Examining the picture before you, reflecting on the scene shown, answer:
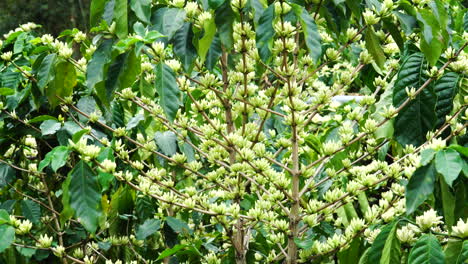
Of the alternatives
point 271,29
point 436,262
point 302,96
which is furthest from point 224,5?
point 436,262

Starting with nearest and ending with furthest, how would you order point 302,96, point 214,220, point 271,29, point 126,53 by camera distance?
point 271,29 < point 126,53 < point 214,220 < point 302,96

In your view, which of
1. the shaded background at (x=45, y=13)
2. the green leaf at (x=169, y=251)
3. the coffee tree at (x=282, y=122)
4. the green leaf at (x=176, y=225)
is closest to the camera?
the coffee tree at (x=282, y=122)

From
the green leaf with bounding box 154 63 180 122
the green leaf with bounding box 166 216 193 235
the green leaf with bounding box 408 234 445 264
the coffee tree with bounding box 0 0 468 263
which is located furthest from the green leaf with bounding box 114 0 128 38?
the green leaf with bounding box 408 234 445 264

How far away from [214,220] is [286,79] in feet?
1.50

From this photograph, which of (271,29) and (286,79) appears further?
(286,79)

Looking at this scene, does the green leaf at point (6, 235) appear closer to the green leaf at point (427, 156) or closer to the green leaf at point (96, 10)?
the green leaf at point (96, 10)

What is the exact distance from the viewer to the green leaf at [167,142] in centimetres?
177

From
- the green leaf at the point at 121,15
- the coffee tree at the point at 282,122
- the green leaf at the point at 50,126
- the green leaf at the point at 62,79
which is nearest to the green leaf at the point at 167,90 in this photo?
the coffee tree at the point at 282,122

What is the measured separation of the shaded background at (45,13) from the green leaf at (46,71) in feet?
35.7

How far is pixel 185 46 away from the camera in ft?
4.43

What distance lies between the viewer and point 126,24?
126cm

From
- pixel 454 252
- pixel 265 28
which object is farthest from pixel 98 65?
pixel 454 252

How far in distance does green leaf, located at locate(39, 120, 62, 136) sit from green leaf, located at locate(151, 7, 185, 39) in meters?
0.69

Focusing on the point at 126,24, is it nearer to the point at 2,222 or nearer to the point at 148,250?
the point at 2,222
